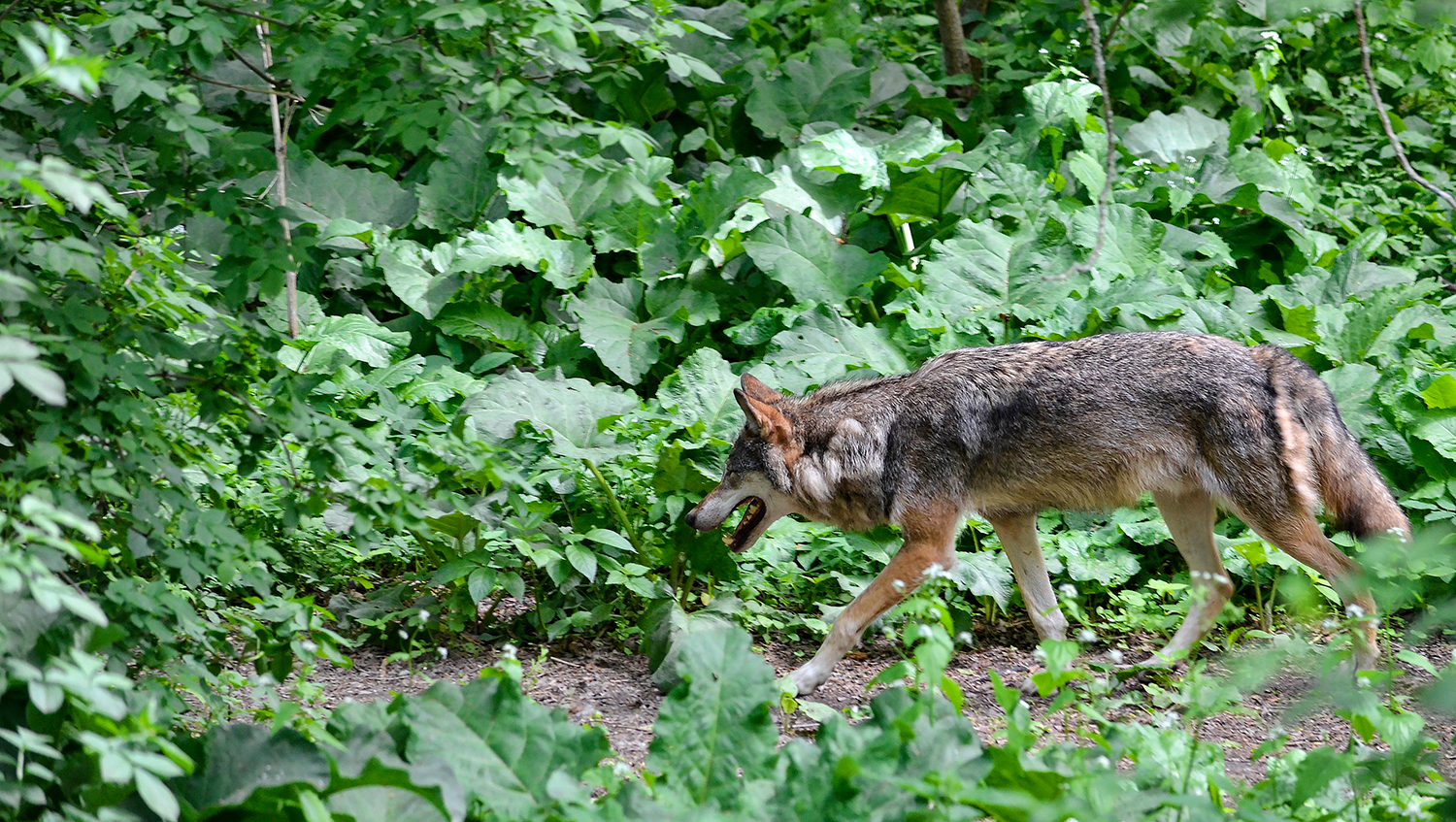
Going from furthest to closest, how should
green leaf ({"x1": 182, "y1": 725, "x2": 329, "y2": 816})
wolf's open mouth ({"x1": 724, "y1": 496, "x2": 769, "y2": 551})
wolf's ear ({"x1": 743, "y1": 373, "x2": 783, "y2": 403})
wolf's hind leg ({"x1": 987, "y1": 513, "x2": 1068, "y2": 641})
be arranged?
wolf's ear ({"x1": 743, "y1": 373, "x2": 783, "y2": 403})
wolf's open mouth ({"x1": 724, "y1": 496, "x2": 769, "y2": 551})
wolf's hind leg ({"x1": 987, "y1": 513, "x2": 1068, "y2": 641})
green leaf ({"x1": 182, "y1": 725, "x2": 329, "y2": 816})

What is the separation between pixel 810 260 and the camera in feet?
24.1

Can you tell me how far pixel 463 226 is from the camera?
26.4 feet

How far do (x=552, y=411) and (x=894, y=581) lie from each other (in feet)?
5.78

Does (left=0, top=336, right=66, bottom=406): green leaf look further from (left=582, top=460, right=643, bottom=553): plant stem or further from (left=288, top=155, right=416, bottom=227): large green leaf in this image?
(left=288, top=155, right=416, bottom=227): large green leaf

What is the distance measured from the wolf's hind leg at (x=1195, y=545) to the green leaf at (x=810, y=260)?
2265mm

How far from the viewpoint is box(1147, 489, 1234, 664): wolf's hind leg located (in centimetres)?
555

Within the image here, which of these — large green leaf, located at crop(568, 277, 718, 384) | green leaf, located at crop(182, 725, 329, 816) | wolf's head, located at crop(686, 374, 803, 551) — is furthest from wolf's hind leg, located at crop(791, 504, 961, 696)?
green leaf, located at crop(182, 725, 329, 816)

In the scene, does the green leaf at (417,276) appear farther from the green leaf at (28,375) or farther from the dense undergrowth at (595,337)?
the green leaf at (28,375)

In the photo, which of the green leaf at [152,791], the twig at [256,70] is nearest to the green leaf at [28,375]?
the green leaf at [152,791]

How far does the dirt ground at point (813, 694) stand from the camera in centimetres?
472

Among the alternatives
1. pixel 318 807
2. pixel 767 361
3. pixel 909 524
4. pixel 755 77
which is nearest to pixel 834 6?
pixel 755 77

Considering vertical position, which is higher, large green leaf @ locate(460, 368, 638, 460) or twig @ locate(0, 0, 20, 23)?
twig @ locate(0, 0, 20, 23)

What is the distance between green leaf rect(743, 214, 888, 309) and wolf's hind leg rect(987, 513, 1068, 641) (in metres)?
1.96

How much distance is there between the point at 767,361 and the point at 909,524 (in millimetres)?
1571
